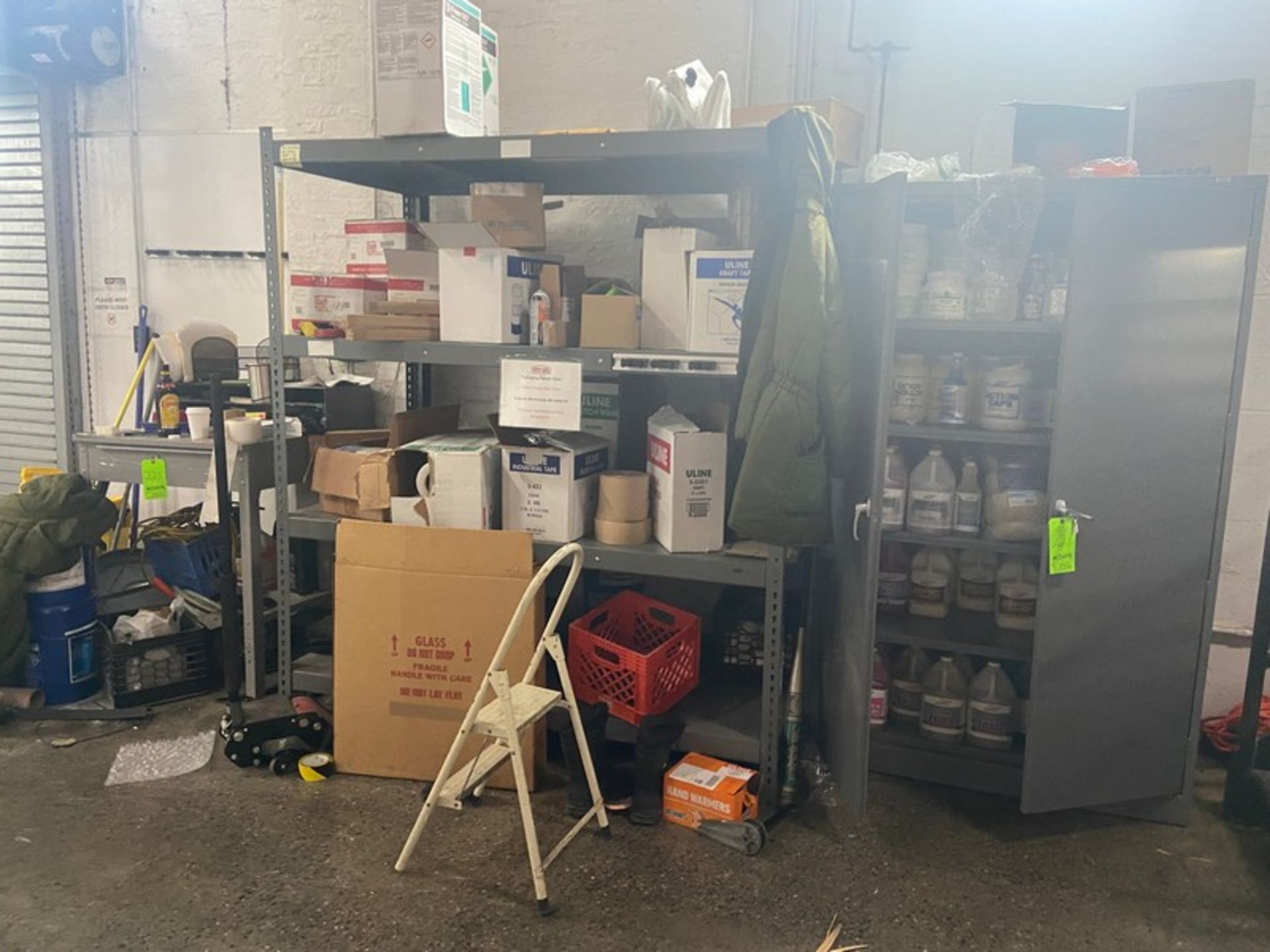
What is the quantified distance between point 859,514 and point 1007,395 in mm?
661

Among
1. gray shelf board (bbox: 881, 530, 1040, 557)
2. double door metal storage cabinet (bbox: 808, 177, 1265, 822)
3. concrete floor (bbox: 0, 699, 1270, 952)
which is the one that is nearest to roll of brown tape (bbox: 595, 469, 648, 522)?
double door metal storage cabinet (bbox: 808, 177, 1265, 822)

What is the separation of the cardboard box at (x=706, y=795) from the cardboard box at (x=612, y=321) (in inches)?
48.0

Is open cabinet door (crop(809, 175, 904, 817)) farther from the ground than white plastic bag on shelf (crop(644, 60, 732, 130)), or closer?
closer

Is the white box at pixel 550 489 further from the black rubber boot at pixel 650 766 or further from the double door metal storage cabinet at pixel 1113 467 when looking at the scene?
the double door metal storage cabinet at pixel 1113 467

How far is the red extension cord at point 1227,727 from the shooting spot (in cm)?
295

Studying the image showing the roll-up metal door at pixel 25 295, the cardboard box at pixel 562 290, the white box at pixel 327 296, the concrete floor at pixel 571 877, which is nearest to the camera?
the concrete floor at pixel 571 877

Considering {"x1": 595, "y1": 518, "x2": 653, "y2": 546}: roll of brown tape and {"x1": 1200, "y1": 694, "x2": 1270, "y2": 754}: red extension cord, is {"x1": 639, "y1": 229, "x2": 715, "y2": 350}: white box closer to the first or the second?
{"x1": 595, "y1": 518, "x2": 653, "y2": 546}: roll of brown tape

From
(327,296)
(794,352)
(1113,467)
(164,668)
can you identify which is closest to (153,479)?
(164,668)

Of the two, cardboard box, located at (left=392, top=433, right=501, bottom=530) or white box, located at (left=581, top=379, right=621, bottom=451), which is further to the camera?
white box, located at (left=581, top=379, right=621, bottom=451)

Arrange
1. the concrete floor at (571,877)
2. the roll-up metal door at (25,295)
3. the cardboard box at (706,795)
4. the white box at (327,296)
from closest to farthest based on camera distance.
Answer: the concrete floor at (571,877), the cardboard box at (706,795), the white box at (327,296), the roll-up metal door at (25,295)

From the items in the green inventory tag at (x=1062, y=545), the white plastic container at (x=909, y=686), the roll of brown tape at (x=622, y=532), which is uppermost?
the green inventory tag at (x=1062, y=545)

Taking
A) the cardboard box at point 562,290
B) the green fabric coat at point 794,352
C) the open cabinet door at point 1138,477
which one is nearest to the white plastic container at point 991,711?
the open cabinet door at point 1138,477

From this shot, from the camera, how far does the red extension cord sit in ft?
9.66

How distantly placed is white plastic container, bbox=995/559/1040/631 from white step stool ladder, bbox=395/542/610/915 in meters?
1.33
